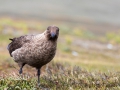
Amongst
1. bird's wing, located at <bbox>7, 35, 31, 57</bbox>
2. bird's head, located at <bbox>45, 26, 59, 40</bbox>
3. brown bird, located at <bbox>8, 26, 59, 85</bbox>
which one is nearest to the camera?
bird's head, located at <bbox>45, 26, 59, 40</bbox>

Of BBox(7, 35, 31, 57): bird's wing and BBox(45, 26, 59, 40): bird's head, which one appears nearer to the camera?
BBox(45, 26, 59, 40): bird's head

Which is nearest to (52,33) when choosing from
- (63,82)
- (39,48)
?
(39,48)

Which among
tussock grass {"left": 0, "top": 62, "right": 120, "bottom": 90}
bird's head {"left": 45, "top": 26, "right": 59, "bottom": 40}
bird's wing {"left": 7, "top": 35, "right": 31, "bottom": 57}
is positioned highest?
bird's head {"left": 45, "top": 26, "right": 59, "bottom": 40}

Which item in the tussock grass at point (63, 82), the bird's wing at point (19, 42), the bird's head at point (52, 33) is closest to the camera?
the tussock grass at point (63, 82)

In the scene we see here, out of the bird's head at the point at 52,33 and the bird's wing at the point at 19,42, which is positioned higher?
the bird's head at the point at 52,33

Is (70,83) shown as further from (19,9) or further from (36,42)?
(19,9)

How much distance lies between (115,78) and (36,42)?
107 inches

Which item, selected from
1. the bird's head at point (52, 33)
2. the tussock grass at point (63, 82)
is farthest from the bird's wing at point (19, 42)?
the tussock grass at point (63, 82)

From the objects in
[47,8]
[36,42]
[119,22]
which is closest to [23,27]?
[36,42]

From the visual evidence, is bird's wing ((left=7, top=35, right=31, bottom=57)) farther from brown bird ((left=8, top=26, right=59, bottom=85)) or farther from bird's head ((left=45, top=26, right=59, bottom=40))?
bird's head ((left=45, top=26, right=59, bottom=40))

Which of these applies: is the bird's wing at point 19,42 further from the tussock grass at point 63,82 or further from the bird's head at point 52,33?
the tussock grass at point 63,82

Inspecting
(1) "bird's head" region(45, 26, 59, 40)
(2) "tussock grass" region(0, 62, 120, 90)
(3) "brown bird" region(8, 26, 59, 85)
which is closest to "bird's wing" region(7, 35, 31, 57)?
(3) "brown bird" region(8, 26, 59, 85)

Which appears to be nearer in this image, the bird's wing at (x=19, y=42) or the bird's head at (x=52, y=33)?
the bird's head at (x=52, y=33)

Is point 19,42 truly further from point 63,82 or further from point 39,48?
point 63,82
